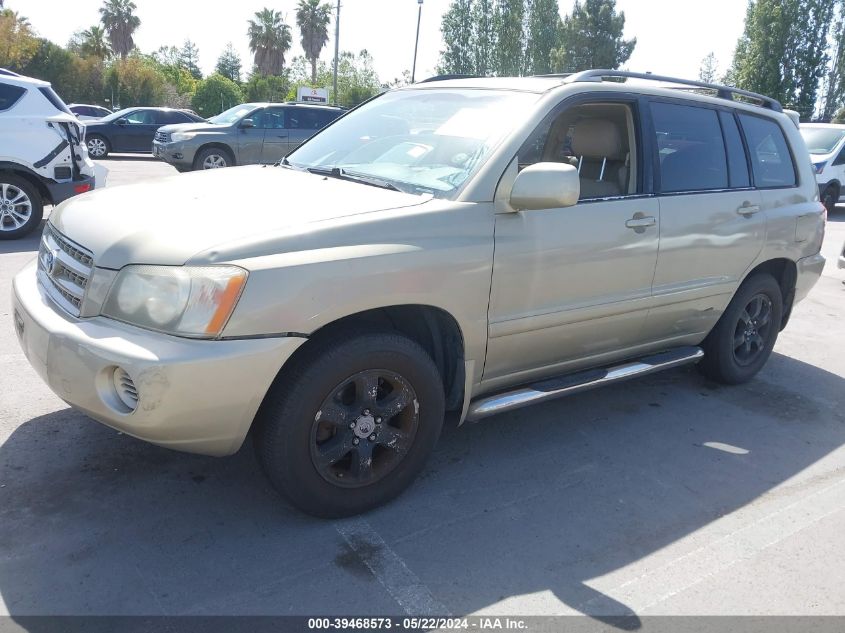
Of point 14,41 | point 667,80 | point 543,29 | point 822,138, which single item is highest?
point 543,29

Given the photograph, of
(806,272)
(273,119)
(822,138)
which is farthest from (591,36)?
(806,272)

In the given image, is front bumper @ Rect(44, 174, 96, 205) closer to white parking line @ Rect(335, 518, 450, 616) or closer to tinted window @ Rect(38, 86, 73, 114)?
tinted window @ Rect(38, 86, 73, 114)

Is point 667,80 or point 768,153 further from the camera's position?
point 768,153

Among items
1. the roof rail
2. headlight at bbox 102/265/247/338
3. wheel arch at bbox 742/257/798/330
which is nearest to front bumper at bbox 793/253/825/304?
wheel arch at bbox 742/257/798/330

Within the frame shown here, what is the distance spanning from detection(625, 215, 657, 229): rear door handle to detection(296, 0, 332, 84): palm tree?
213 feet

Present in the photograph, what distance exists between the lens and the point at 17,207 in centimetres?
836

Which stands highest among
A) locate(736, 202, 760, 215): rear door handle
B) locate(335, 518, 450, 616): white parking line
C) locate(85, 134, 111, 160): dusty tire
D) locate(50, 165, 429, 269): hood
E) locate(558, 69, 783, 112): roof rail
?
locate(558, 69, 783, 112): roof rail

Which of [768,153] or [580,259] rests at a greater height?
[768,153]

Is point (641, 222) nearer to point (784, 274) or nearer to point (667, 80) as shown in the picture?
point (667, 80)

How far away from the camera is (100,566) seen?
2.75m

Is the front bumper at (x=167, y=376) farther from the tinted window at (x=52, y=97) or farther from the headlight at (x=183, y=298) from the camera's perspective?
the tinted window at (x=52, y=97)

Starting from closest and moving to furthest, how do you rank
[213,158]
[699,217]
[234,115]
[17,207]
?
1. [699,217]
2. [17,207]
3. [213,158]
4. [234,115]

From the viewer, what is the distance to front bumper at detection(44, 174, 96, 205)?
837 cm

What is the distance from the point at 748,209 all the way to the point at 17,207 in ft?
24.8
